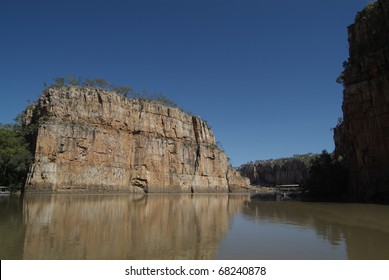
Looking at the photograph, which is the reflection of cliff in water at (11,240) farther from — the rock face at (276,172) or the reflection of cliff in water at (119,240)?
the rock face at (276,172)

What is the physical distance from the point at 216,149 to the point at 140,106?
26.3m

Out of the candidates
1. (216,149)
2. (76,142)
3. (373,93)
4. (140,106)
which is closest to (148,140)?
(140,106)

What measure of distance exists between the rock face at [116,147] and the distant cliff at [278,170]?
204 ft

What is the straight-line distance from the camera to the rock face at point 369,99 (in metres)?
36.6

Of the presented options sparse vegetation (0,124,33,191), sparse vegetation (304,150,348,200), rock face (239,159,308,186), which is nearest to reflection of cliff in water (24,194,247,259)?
sparse vegetation (304,150,348,200)

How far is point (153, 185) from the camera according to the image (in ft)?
238

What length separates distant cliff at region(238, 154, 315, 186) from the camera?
477ft

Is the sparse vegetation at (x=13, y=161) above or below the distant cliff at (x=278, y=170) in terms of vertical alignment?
below

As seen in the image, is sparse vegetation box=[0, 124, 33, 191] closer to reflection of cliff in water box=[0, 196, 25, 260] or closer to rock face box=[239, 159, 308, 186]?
reflection of cliff in water box=[0, 196, 25, 260]

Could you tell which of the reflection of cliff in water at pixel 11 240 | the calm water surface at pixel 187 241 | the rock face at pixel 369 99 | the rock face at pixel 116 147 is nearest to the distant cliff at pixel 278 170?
the rock face at pixel 116 147

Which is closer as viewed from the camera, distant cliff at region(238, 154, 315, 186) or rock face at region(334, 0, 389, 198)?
rock face at region(334, 0, 389, 198)

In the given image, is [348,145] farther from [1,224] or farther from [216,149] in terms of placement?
[216,149]

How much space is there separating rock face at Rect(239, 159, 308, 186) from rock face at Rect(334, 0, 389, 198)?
101 m
